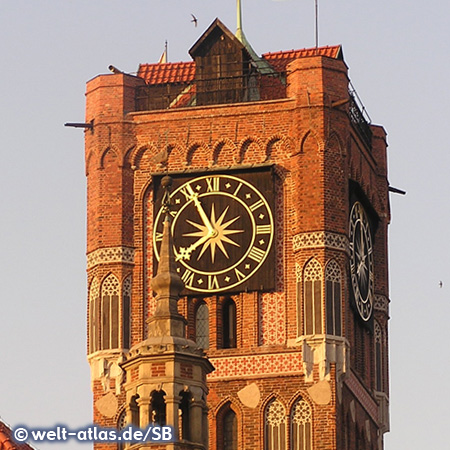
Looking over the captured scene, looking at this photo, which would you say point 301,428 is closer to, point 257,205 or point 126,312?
point 126,312

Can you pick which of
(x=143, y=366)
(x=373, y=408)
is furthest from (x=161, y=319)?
(x=373, y=408)

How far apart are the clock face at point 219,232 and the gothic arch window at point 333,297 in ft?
4.44

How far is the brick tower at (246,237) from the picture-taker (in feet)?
212

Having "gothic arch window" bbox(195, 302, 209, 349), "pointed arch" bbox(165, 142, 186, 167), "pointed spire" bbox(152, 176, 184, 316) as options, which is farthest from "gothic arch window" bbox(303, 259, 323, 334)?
"pointed spire" bbox(152, 176, 184, 316)

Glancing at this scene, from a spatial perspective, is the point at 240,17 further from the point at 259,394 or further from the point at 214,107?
the point at 259,394

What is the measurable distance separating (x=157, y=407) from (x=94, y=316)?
1287 cm

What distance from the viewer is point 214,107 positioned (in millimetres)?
67000

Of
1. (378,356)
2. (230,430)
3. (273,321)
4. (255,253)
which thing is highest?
(255,253)

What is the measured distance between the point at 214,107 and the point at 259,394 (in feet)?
21.1

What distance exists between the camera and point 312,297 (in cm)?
6506

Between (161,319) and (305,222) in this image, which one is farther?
(305,222)

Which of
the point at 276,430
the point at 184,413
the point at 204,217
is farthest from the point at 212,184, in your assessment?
the point at 184,413

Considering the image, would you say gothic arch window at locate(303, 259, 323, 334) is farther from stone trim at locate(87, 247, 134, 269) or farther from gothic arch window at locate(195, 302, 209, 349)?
stone trim at locate(87, 247, 134, 269)

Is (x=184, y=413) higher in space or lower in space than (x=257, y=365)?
lower
